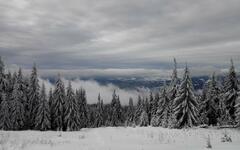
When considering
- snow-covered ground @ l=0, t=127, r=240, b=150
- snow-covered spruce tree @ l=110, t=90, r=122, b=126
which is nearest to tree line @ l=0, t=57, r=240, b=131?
snow-covered ground @ l=0, t=127, r=240, b=150

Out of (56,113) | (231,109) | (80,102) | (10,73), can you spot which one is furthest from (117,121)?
(231,109)

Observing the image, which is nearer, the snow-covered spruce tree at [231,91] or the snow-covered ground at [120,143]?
the snow-covered ground at [120,143]

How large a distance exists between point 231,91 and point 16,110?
148 ft

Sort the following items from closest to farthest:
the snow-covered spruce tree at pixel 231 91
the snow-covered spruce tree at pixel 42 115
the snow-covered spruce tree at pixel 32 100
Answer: the snow-covered spruce tree at pixel 231 91, the snow-covered spruce tree at pixel 42 115, the snow-covered spruce tree at pixel 32 100

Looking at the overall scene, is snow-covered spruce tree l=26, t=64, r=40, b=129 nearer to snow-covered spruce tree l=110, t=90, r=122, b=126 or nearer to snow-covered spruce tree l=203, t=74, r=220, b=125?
snow-covered spruce tree l=110, t=90, r=122, b=126

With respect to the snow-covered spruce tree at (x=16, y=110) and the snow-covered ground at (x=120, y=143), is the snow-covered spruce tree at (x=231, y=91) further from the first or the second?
the snow-covered spruce tree at (x=16, y=110)

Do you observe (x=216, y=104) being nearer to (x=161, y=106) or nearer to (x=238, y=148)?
(x=161, y=106)

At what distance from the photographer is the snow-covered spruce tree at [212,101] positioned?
178 ft

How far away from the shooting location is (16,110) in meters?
58.5

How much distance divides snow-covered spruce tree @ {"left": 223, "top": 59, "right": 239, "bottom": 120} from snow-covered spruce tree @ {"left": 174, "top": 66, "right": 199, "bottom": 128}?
8577 mm

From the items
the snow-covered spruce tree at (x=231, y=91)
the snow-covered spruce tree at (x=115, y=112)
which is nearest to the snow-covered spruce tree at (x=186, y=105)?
the snow-covered spruce tree at (x=231, y=91)

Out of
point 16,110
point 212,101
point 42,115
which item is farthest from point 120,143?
point 16,110

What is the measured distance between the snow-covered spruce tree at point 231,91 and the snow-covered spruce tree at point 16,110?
43539 millimetres

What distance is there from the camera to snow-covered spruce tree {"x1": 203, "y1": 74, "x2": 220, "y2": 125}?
→ 2142 inches
